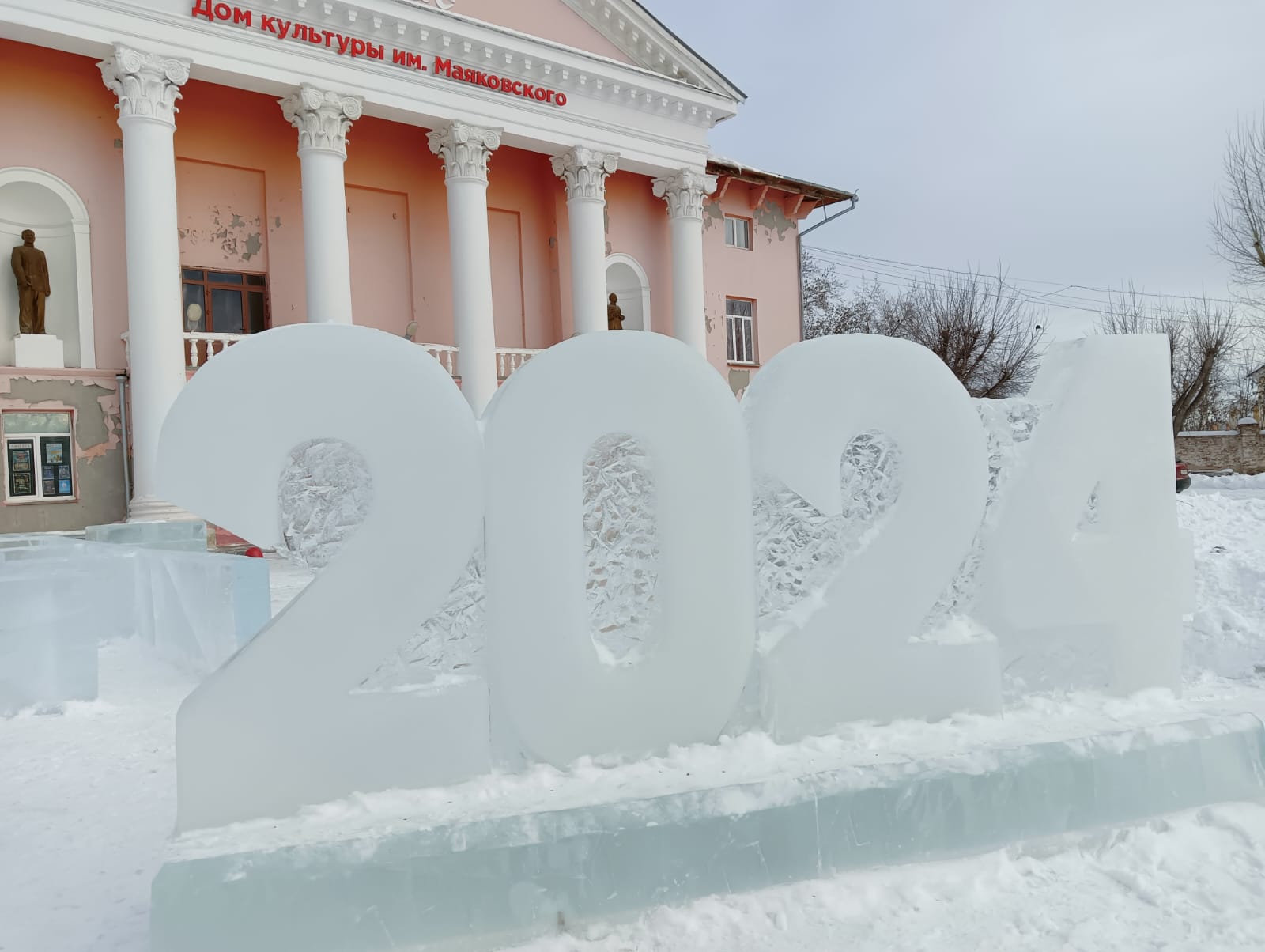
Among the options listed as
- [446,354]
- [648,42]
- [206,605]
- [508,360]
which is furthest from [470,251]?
[206,605]

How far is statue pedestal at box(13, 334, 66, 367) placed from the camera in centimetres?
1177

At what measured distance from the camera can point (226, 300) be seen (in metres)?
14.3

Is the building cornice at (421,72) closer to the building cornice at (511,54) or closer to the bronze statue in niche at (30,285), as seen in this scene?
the building cornice at (511,54)

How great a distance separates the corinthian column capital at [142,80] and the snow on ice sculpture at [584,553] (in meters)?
11.6

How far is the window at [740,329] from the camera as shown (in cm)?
1995

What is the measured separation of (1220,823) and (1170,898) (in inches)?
21.7

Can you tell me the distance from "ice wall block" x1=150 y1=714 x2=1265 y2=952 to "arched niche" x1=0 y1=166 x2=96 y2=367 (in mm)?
12459

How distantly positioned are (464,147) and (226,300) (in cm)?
447

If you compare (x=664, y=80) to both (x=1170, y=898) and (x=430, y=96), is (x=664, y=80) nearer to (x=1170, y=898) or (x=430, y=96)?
(x=430, y=96)

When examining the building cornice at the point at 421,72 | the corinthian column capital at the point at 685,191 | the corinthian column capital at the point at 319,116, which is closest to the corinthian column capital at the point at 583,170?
the building cornice at the point at 421,72

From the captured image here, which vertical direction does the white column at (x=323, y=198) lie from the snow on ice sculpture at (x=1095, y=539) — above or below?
above

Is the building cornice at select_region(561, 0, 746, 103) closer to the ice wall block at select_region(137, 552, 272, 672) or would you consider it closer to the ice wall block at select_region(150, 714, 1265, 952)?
the ice wall block at select_region(137, 552, 272, 672)

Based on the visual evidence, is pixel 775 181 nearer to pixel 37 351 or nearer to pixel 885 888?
pixel 37 351

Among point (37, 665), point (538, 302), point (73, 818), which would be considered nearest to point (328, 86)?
point (538, 302)
